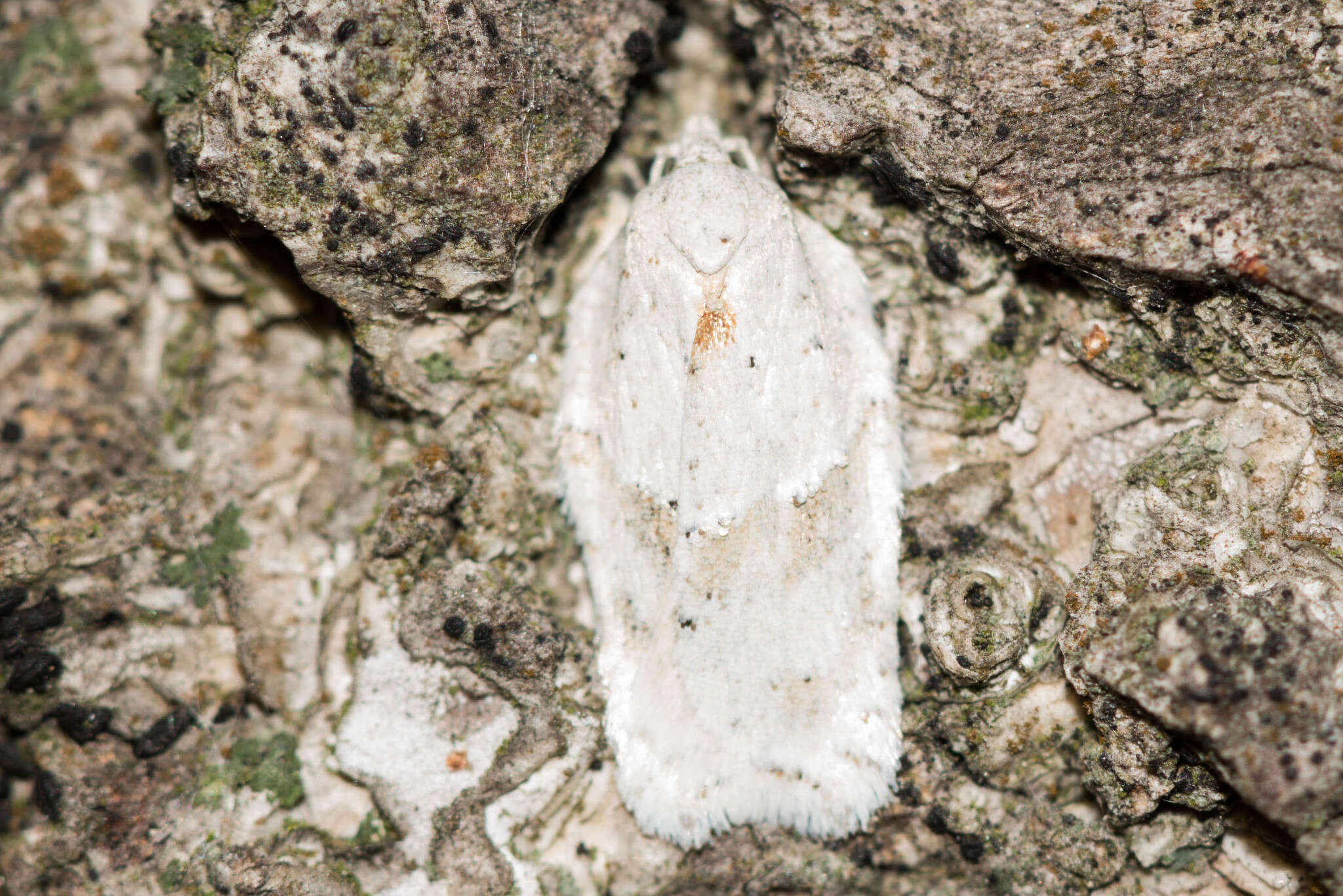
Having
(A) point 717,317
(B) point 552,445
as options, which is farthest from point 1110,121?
(B) point 552,445

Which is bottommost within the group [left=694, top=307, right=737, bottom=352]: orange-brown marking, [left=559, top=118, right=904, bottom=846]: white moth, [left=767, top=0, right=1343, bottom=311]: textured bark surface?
[left=559, top=118, right=904, bottom=846]: white moth

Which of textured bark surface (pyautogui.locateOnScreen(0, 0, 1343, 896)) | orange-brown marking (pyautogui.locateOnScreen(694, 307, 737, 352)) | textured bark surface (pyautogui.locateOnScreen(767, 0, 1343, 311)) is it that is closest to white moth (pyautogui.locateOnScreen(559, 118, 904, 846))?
orange-brown marking (pyautogui.locateOnScreen(694, 307, 737, 352))

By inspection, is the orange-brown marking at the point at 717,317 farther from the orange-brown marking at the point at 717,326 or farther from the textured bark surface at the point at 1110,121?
the textured bark surface at the point at 1110,121

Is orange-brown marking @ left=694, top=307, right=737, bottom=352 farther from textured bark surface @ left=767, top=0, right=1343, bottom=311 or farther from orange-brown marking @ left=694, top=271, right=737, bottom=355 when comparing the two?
textured bark surface @ left=767, top=0, right=1343, bottom=311

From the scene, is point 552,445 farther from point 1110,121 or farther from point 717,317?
point 1110,121

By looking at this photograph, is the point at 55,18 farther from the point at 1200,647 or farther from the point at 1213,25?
the point at 1200,647

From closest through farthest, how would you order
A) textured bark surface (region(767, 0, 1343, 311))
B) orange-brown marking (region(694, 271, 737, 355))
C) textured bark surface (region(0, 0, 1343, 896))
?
1. textured bark surface (region(767, 0, 1343, 311))
2. textured bark surface (region(0, 0, 1343, 896))
3. orange-brown marking (region(694, 271, 737, 355))
